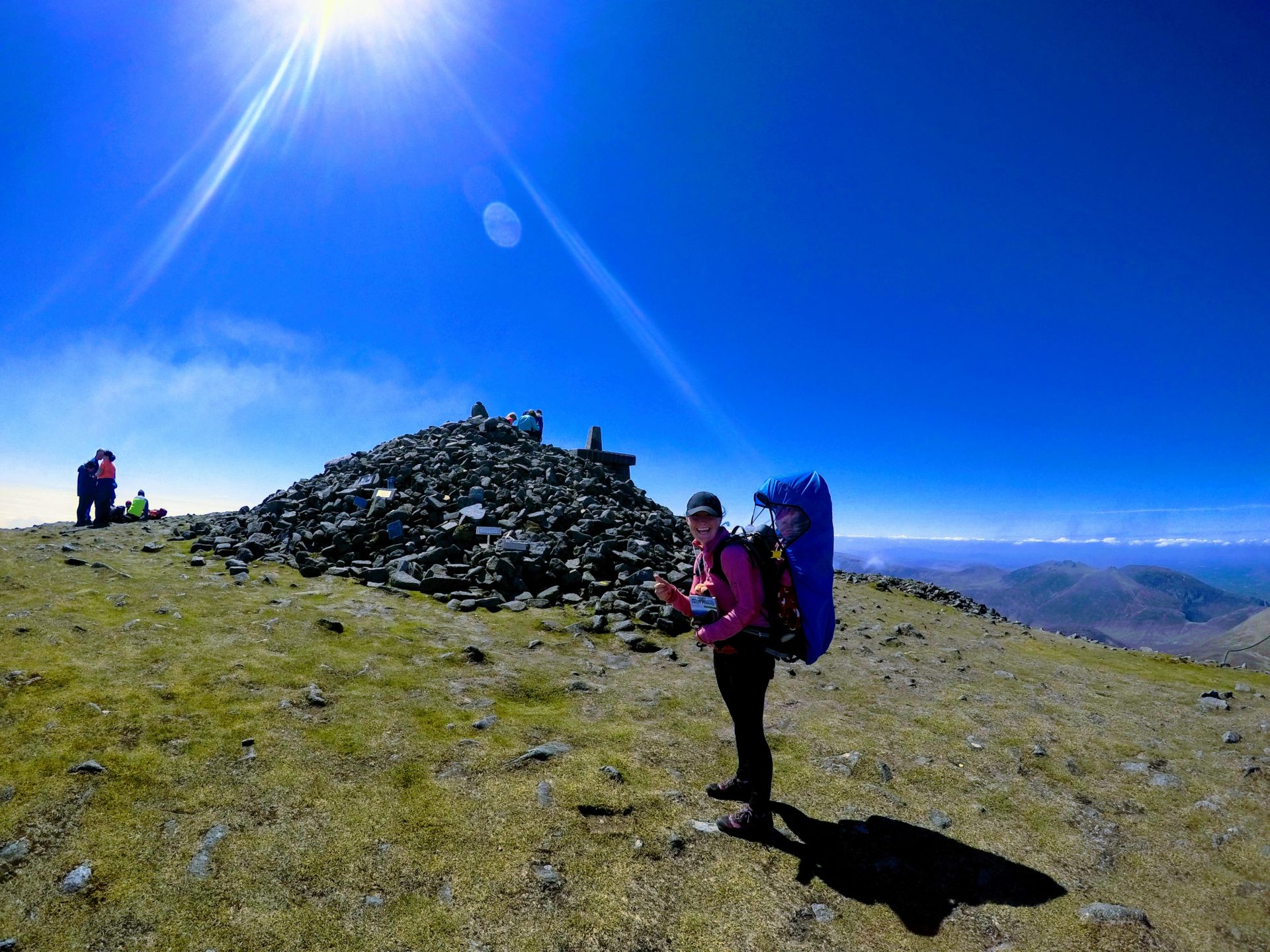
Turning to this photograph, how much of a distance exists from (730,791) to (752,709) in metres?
1.58

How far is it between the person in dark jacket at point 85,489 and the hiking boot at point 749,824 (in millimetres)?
35185

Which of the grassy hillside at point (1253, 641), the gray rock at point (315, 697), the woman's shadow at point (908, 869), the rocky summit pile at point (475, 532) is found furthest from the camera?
the grassy hillside at point (1253, 641)

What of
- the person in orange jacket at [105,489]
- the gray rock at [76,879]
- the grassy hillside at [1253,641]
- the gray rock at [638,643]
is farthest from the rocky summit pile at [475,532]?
the grassy hillside at [1253,641]

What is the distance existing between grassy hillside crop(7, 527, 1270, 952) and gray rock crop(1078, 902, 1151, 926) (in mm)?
78

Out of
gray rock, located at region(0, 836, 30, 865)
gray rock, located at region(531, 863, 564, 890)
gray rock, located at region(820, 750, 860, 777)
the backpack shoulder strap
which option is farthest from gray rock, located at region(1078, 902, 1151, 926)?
gray rock, located at region(0, 836, 30, 865)

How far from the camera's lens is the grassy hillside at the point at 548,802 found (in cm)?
462

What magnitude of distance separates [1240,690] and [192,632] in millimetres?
22374

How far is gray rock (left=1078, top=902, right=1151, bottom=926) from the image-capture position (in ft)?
16.1

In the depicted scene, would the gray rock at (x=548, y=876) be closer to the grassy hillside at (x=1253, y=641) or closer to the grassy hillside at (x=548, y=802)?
the grassy hillside at (x=548, y=802)

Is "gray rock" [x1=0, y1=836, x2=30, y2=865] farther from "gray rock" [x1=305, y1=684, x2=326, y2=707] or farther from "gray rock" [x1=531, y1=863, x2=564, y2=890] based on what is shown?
"gray rock" [x1=531, y1=863, x2=564, y2=890]

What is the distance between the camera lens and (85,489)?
27.3 metres

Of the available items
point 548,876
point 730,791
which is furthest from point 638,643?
point 548,876

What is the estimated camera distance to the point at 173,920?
4.23m

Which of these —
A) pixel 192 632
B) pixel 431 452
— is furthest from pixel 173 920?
pixel 431 452
